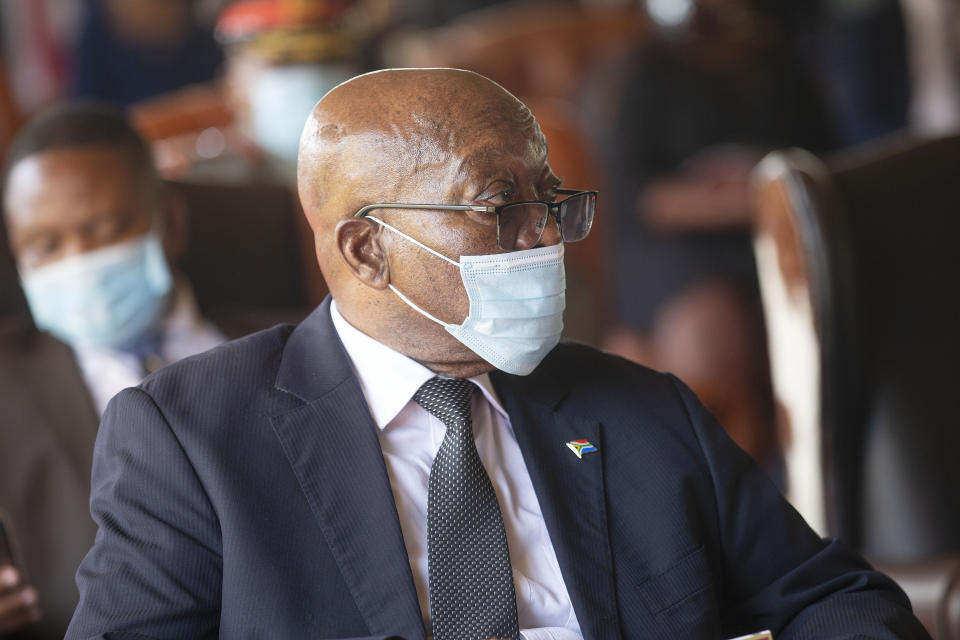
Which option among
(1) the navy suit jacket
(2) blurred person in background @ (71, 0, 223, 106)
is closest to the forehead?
(1) the navy suit jacket

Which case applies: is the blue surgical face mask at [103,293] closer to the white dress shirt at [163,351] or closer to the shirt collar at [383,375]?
the white dress shirt at [163,351]

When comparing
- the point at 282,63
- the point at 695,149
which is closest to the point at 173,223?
the point at 282,63

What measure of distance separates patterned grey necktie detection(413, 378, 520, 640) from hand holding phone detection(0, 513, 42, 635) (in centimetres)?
85

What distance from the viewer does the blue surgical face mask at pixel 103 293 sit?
2352 millimetres

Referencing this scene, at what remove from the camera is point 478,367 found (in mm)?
1590

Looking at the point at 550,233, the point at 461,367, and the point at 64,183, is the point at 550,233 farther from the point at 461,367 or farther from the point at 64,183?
the point at 64,183

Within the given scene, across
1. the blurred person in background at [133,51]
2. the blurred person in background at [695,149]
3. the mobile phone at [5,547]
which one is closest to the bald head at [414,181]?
the mobile phone at [5,547]

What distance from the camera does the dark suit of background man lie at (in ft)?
4.53

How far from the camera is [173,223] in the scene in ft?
8.50

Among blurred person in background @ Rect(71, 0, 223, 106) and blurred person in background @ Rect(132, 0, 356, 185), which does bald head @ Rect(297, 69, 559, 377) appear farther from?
blurred person in background @ Rect(71, 0, 223, 106)

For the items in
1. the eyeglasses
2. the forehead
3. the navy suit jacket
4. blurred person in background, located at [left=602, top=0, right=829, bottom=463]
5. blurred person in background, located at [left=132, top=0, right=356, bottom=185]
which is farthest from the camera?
blurred person in background, located at [left=602, top=0, right=829, bottom=463]

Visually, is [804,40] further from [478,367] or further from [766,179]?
[478,367]

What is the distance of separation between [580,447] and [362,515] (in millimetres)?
316

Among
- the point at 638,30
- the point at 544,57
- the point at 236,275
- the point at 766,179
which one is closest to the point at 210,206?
Answer: the point at 236,275
